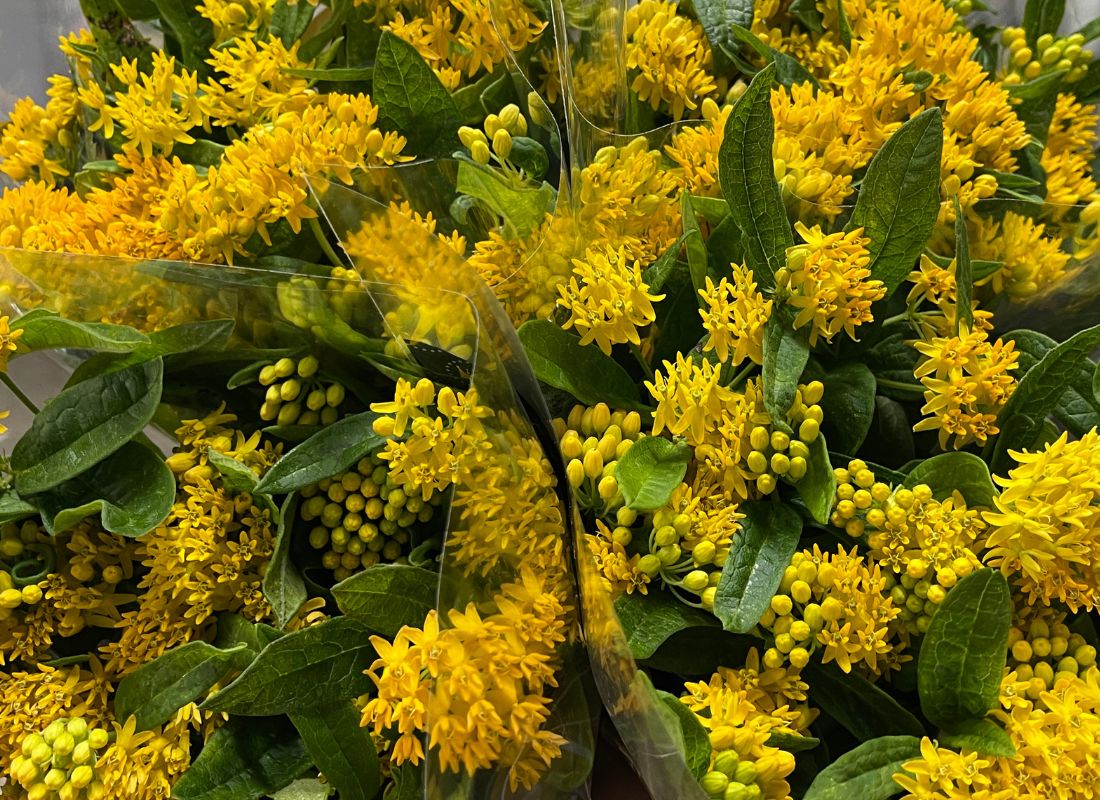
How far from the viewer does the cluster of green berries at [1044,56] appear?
0.91 m

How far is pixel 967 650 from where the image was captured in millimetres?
544

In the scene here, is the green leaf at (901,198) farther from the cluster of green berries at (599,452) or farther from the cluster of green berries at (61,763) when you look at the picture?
the cluster of green berries at (61,763)

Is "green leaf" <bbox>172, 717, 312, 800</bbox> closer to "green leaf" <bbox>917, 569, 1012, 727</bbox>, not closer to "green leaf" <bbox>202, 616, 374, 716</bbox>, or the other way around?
"green leaf" <bbox>202, 616, 374, 716</bbox>

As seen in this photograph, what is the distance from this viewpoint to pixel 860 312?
578 mm

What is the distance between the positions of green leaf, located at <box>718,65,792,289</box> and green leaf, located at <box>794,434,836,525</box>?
12 centimetres

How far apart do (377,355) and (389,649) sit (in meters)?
0.21

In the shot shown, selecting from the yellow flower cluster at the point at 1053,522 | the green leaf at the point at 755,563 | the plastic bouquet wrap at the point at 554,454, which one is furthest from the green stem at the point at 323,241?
the yellow flower cluster at the point at 1053,522

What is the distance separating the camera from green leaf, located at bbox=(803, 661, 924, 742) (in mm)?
580

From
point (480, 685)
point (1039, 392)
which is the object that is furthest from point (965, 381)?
point (480, 685)

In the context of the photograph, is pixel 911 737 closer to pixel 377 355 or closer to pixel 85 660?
pixel 377 355

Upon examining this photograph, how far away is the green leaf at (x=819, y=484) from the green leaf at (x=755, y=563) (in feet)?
0.07

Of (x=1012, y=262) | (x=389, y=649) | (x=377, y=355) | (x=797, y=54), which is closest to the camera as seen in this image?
(x=389, y=649)

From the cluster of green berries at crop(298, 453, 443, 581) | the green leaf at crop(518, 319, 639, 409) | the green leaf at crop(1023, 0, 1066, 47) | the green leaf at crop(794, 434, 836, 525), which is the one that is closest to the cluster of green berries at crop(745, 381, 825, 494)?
the green leaf at crop(794, 434, 836, 525)

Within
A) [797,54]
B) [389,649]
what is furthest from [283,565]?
[797,54]
